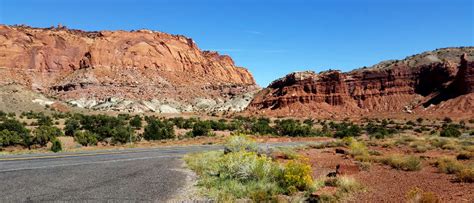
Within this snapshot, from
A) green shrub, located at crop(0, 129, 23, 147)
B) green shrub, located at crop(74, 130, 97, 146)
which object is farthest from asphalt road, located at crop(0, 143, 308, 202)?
green shrub, located at crop(74, 130, 97, 146)

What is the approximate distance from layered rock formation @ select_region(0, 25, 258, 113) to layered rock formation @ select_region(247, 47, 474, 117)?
22480mm

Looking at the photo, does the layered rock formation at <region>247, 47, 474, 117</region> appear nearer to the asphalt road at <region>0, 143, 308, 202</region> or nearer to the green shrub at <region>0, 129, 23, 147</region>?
the green shrub at <region>0, 129, 23, 147</region>

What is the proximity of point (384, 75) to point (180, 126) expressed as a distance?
5365cm

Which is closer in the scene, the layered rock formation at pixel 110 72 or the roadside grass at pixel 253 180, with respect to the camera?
the roadside grass at pixel 253 180

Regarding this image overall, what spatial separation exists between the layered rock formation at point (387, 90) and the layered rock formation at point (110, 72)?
885 inches

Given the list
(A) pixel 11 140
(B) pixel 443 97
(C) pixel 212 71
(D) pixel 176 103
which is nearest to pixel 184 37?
(C) pixel 212 71

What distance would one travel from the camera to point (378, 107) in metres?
93.9

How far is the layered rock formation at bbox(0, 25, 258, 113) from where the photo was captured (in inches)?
4688

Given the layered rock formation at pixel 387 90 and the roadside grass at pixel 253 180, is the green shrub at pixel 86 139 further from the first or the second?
the layered rock formation at pixel 387 90

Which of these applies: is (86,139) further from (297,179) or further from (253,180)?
(297,179)

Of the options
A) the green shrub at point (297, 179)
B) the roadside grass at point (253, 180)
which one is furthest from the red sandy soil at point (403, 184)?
the roadside grass at point (253, 180)

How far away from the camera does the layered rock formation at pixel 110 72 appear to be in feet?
391

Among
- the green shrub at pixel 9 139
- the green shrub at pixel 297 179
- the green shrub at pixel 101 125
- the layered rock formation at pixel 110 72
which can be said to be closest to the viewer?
the green shrub at pixel 297 179

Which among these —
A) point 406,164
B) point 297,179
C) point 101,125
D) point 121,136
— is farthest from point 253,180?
point 101,125
